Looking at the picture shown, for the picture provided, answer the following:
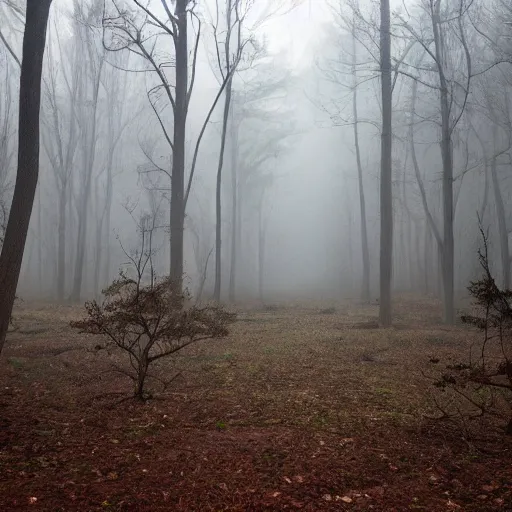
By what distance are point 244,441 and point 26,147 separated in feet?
11.4

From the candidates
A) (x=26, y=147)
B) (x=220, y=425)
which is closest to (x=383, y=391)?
(x=220, y=425)

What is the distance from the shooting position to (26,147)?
4438 mm

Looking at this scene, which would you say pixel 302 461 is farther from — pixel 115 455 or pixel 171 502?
pixel 115 455

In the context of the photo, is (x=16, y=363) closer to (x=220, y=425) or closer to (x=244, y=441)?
(x=220, y=425)

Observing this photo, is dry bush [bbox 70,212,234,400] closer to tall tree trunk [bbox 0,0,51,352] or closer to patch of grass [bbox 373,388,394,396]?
tall tree trunk [bbox 0,0,51,352]

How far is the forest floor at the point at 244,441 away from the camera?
2680 millimetres

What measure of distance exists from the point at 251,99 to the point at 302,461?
18.3 m

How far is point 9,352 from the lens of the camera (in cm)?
713

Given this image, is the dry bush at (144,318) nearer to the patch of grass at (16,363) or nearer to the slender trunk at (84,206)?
the patch of grass at (16,363)

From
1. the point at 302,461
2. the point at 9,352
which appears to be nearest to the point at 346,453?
the point at 302,461

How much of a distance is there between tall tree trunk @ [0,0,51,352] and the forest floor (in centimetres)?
143

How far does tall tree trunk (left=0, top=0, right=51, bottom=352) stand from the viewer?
4.33 m

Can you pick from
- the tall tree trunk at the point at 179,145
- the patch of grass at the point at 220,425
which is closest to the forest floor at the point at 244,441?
the patch of grass at the point at 220,425

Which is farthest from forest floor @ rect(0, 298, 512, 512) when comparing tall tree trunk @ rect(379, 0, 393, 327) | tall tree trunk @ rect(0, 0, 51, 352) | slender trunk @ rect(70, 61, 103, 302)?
slender trunk @ rect(70, 61, 103, 302)
